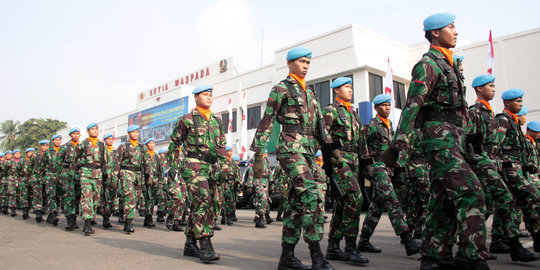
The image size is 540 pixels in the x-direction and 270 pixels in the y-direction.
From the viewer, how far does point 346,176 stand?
4.95 metres

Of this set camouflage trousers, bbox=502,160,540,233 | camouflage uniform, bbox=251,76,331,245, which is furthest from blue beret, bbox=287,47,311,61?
camouflage trousers, bbox=502,160,540,233

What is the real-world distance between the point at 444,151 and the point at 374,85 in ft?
79.8

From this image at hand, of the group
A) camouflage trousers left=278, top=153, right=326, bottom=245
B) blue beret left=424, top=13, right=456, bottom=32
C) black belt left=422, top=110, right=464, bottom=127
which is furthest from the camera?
camouflage trousers left=278, top=153, right=326, bottom=245

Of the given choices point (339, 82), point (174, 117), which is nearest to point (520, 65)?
point (339, 82)

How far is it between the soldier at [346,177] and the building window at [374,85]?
2192 centimetres

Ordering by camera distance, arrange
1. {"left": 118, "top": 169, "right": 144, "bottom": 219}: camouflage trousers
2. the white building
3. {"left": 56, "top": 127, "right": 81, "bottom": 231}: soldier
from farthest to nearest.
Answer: the white building
{"left": 56, "top": 127, "right": 81, "bottom": 231}: soldier
{"left": 118, "top": 169, "right": 144, "bottom": 219}: camouflage trousers

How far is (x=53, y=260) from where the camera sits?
520 centimetres

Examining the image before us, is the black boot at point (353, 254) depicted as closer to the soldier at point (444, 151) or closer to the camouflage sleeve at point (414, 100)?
the soldier at point (444, 151)

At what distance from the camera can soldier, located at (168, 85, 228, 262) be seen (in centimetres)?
524

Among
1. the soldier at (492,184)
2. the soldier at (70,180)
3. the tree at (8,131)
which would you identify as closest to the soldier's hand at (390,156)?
the soldier at (492,184)

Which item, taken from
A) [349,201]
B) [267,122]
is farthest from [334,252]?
[267,122]

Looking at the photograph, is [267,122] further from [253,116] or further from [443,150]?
[253,116]

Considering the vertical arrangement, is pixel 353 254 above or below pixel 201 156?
below

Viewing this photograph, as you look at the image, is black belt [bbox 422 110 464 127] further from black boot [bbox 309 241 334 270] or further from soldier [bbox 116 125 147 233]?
soldier [bbox 116 125 147 233]
